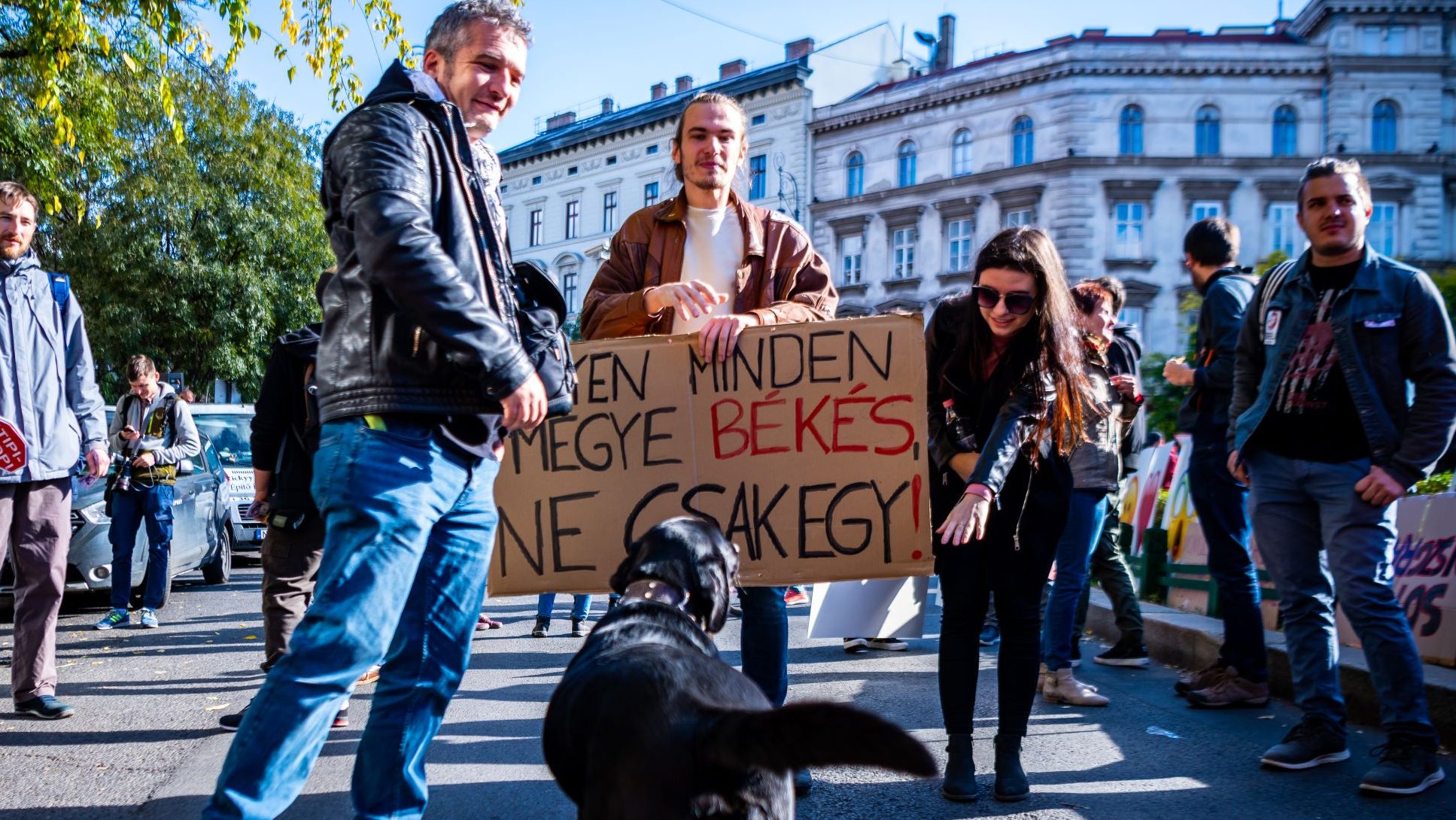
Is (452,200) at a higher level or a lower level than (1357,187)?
lower

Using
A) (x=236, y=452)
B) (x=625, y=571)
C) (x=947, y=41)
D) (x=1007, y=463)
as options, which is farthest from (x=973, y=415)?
(x=947, y=41)

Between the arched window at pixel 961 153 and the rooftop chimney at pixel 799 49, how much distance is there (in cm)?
772

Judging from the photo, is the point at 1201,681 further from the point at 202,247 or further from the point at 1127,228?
the point at 1127,228

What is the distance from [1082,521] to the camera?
556 centimetres

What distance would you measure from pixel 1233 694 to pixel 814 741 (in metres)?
3.96

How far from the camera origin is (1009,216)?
135 feet

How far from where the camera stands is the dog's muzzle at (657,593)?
2951 mm

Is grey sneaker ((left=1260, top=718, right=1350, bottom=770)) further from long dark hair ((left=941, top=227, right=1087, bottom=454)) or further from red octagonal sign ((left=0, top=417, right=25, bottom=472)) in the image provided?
red octagonal sign ((left=0, top=417, right=25, bottom=472))

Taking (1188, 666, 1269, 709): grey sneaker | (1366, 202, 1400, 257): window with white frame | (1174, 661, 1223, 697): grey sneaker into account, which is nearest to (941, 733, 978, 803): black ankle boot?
(1188, 666, 1269, 709): grey sneaker

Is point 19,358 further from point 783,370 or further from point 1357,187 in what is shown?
point 1357,187

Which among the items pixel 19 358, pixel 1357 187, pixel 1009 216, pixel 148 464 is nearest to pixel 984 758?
pixel 1357 187

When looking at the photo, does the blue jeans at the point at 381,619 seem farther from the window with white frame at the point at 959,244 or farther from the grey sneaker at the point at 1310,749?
the window with white frame at the point at 959,244

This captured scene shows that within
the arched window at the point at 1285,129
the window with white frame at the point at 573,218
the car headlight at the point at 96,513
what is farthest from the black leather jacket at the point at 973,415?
the window with white frame at the point at 573,218

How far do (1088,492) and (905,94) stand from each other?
40.4 metres
